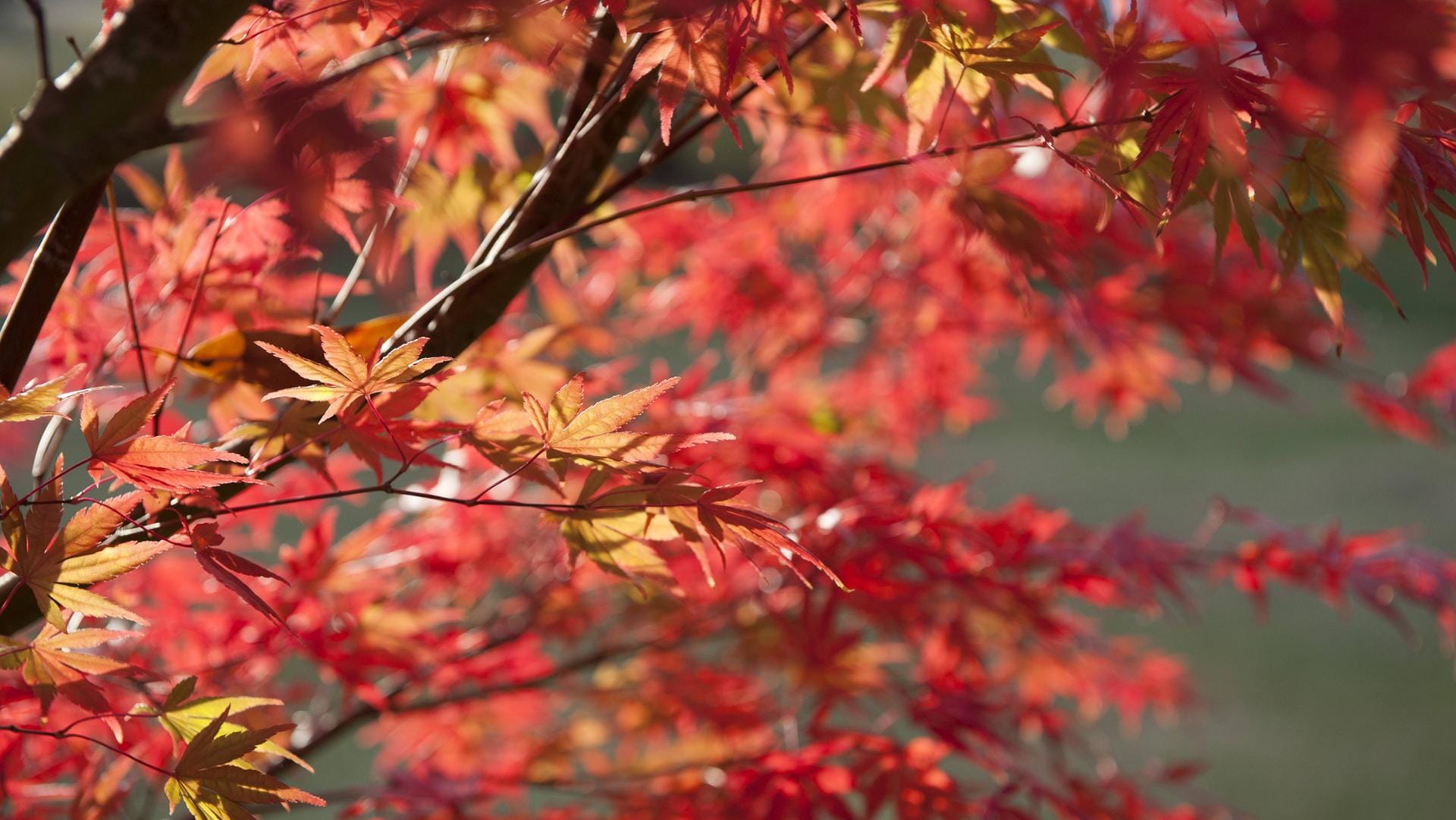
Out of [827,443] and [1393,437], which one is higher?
[827,443]

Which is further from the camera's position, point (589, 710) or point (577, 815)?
point (589, 710)

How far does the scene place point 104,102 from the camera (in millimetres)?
455

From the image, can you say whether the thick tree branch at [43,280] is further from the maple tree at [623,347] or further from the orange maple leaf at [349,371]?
the orange maple leaf at [349,371]

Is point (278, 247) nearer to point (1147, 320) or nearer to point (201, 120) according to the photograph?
point (201, 120)

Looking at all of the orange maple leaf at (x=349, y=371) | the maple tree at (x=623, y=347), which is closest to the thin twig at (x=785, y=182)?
the maple tree at (x=623, y=347)

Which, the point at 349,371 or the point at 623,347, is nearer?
the point at 349,371

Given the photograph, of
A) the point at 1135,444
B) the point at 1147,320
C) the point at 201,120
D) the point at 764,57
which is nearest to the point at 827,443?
the point at 1147,320

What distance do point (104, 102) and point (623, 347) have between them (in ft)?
4.12

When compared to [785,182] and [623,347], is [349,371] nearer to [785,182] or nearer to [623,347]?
[785,182]

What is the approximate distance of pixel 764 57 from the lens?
0.70 m

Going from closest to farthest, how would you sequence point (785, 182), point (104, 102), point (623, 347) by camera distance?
point (104, 102) → point (785, 182) → point (623, 347)

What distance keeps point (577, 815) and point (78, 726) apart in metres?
0.48

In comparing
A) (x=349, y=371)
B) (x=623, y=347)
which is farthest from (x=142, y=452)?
(x=623, y=347)

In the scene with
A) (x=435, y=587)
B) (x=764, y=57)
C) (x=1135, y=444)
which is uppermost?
(x=764, y=57)
